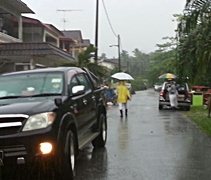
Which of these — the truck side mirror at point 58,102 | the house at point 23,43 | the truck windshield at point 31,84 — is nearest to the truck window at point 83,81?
the truck windshield at point 31,84

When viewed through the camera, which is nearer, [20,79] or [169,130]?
[20,79]

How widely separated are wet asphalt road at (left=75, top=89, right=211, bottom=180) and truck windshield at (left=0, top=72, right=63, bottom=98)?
1.55 meters

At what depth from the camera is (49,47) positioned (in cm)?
2230

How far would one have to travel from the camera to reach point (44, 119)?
6.34 metres

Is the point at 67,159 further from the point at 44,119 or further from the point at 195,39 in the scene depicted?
the point at 195,39

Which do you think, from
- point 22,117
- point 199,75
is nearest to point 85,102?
point 22,117

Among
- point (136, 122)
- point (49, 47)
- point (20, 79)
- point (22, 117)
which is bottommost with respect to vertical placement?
point (136, 122)

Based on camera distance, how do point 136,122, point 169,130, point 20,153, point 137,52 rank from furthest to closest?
point 137,52
point 136,122
point 169,130
point 20,153

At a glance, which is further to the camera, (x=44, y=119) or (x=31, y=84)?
(x=31, y=84)

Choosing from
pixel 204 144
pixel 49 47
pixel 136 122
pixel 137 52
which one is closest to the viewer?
pixel 204 144

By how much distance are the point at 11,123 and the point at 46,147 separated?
23.9 inches

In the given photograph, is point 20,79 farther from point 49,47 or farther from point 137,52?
point 137,52

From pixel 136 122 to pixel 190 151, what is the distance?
21.6 feet

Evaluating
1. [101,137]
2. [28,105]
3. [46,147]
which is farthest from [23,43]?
[46,147]
